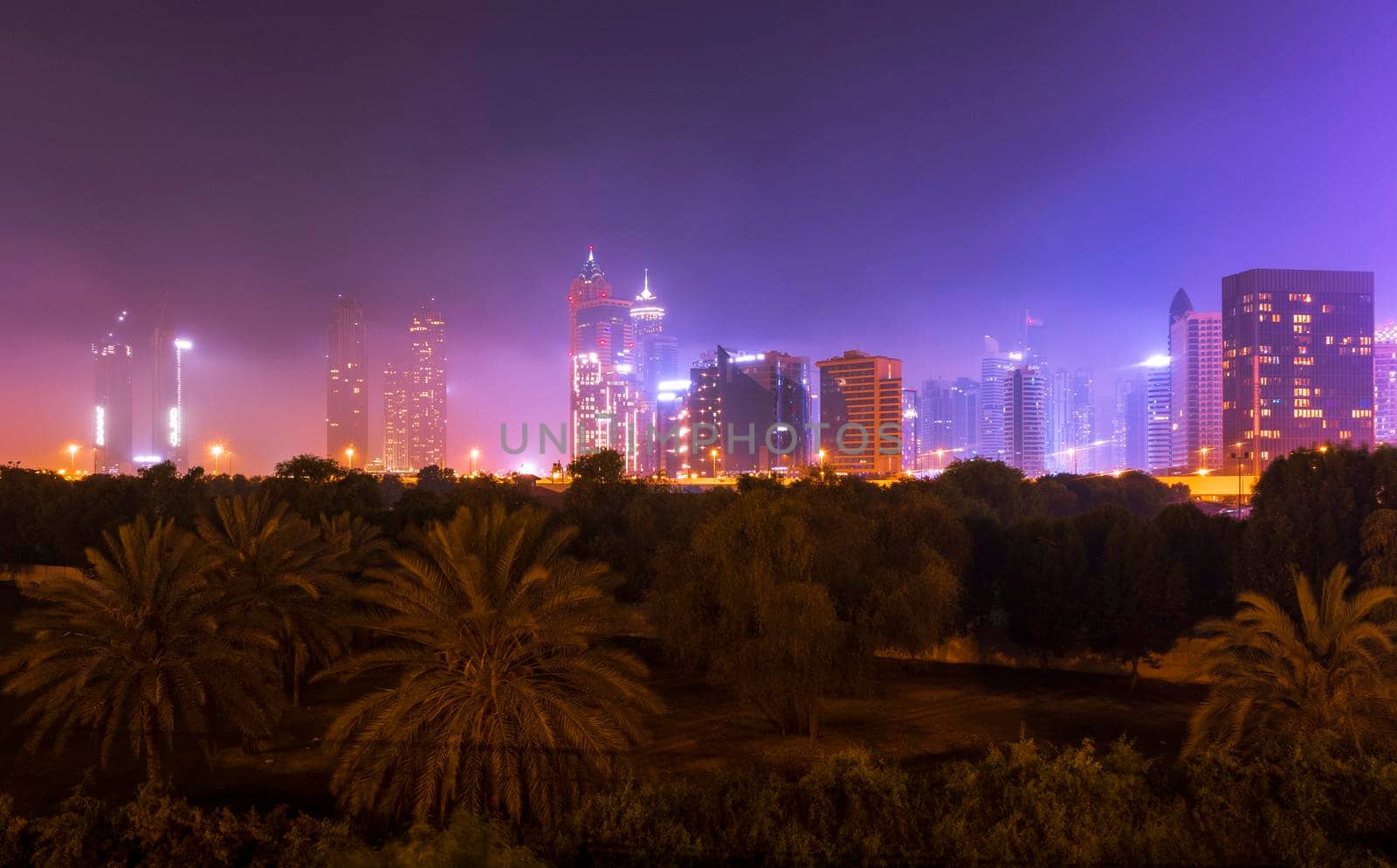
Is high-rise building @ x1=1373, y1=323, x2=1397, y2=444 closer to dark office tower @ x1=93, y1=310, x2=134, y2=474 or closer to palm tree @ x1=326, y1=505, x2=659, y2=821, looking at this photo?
palm tree @ x1=326, y1=505, x2=659, y2=821

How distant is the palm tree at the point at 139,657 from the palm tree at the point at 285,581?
2.31 m

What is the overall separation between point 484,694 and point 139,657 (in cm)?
594

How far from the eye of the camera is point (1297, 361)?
12719cm

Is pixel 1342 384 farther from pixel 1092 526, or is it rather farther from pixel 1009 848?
pixel 1009 848

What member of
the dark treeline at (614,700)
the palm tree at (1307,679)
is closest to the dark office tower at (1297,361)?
the dark treeline at (614,700)

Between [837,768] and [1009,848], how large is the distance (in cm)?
241

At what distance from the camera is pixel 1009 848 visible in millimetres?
9508

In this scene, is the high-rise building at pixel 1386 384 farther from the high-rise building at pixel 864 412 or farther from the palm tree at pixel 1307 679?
the palm tree at pixel 1307 679

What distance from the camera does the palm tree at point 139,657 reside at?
12.1 meters

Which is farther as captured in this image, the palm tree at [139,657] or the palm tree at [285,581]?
the palm tree at [285,581]

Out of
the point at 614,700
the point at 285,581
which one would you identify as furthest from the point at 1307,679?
the point at 285,581

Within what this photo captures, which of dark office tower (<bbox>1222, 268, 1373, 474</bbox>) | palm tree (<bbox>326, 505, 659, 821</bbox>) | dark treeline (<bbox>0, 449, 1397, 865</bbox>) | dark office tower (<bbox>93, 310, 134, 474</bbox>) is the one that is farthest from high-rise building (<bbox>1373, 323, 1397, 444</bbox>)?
dark office tower (<bbox>93, 310, 134, 474</bbox>)

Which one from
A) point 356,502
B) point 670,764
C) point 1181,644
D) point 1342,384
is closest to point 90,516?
point 356,502

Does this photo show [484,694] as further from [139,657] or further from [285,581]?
[285,581]
